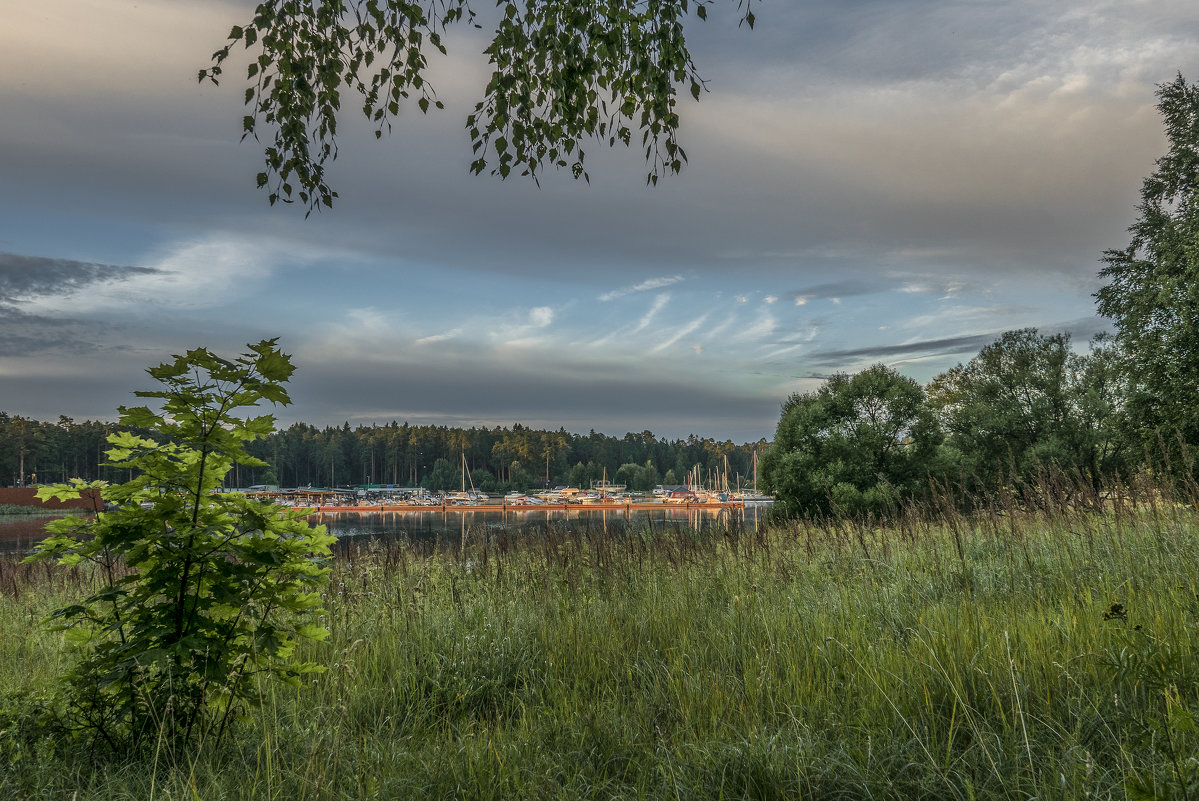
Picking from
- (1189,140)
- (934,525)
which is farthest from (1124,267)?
(934,525)

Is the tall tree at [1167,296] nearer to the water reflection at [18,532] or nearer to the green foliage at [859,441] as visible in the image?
the green foliage at [859,441]

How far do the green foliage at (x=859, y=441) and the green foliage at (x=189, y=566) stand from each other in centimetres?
2679

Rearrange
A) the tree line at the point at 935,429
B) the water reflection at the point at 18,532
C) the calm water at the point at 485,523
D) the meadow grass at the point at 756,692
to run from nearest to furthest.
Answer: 1. the meadow grass at the point at 756,692
2. the calm water at the point at 485,523
3. the tree line at the point at 935,429
4. the water reflection at the point at 18,532

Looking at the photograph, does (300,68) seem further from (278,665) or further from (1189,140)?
(1189,140)

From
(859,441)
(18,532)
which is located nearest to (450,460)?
(18,532)

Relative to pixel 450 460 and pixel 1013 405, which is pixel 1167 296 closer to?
pixel 1013 405

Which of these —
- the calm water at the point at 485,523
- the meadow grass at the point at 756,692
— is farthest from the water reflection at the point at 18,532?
the meadow grass at the point at 756,692

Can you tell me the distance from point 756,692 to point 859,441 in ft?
90.8

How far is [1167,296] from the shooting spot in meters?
19.3

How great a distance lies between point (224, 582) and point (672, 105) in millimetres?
4453

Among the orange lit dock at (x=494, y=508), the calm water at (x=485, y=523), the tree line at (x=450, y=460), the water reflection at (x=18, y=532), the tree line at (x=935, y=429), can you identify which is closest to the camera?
the calm water at (x=485, y=523)

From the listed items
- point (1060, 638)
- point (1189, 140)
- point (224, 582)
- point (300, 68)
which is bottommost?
point (1060, 638)

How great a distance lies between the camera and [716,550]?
7.90 meters

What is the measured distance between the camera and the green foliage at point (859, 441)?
28.6 m
